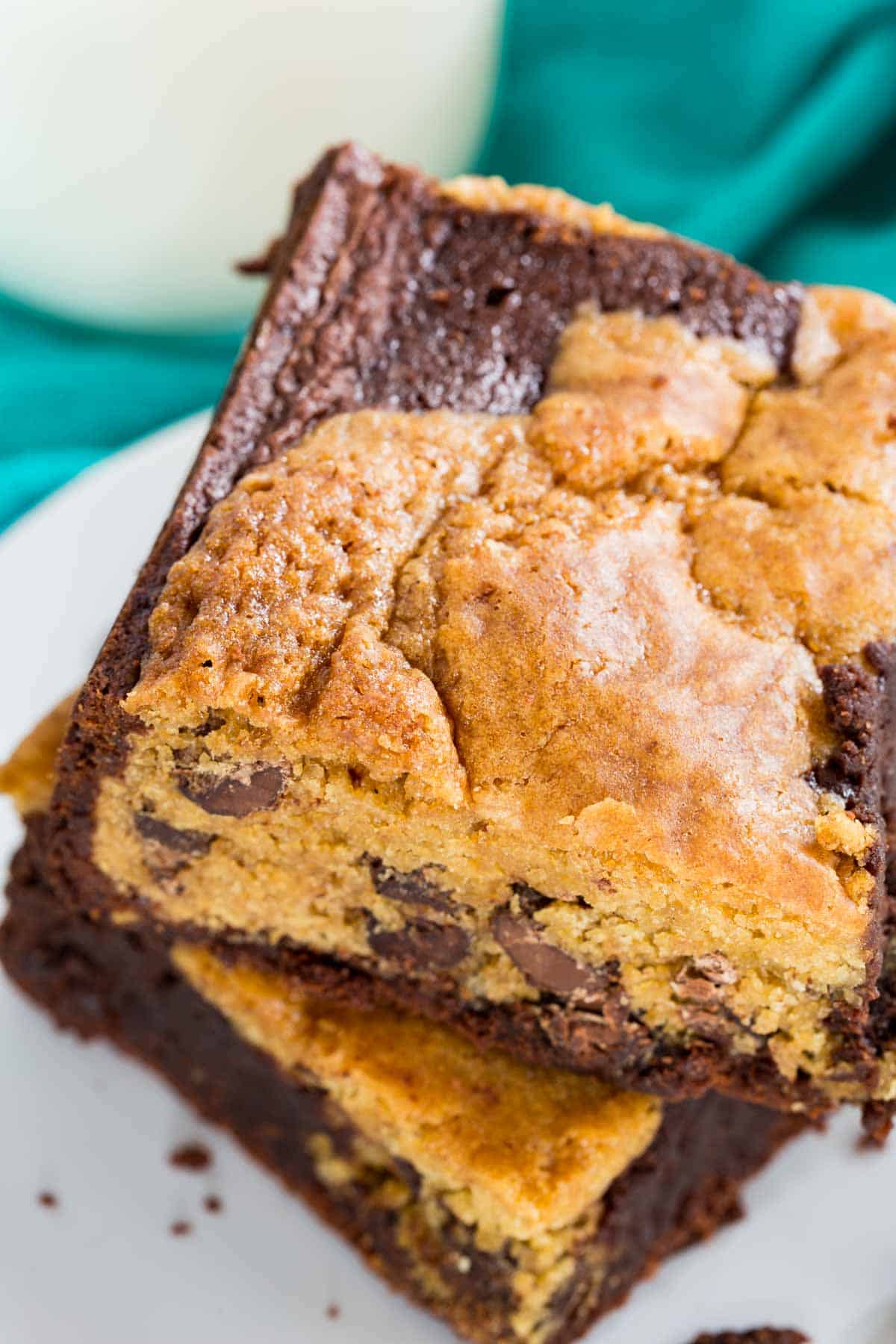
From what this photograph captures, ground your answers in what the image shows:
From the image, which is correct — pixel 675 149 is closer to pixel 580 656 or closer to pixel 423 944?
pixel 580 656

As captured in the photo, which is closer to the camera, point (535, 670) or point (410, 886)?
point (535, 670)

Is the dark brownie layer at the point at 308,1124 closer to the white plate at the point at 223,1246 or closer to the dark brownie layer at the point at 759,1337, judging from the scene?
the white plate at the point at 223,1246

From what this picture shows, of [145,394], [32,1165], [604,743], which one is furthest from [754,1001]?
[145,394]

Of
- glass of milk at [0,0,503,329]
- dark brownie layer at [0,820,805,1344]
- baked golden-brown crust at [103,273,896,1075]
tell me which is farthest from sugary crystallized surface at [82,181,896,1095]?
glass of milk at [0,0,503,329]

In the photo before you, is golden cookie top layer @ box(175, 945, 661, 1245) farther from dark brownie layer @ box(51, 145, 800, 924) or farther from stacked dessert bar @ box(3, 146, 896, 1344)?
dark brownie layer @ box(51, 145, 800, 924)

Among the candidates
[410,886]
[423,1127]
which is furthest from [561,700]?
[423,1127]

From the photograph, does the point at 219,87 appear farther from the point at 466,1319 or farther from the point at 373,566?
the point at 466,1319

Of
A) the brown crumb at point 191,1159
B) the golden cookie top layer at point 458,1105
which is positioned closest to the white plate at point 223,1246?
the brown crumb at point 191,1159
